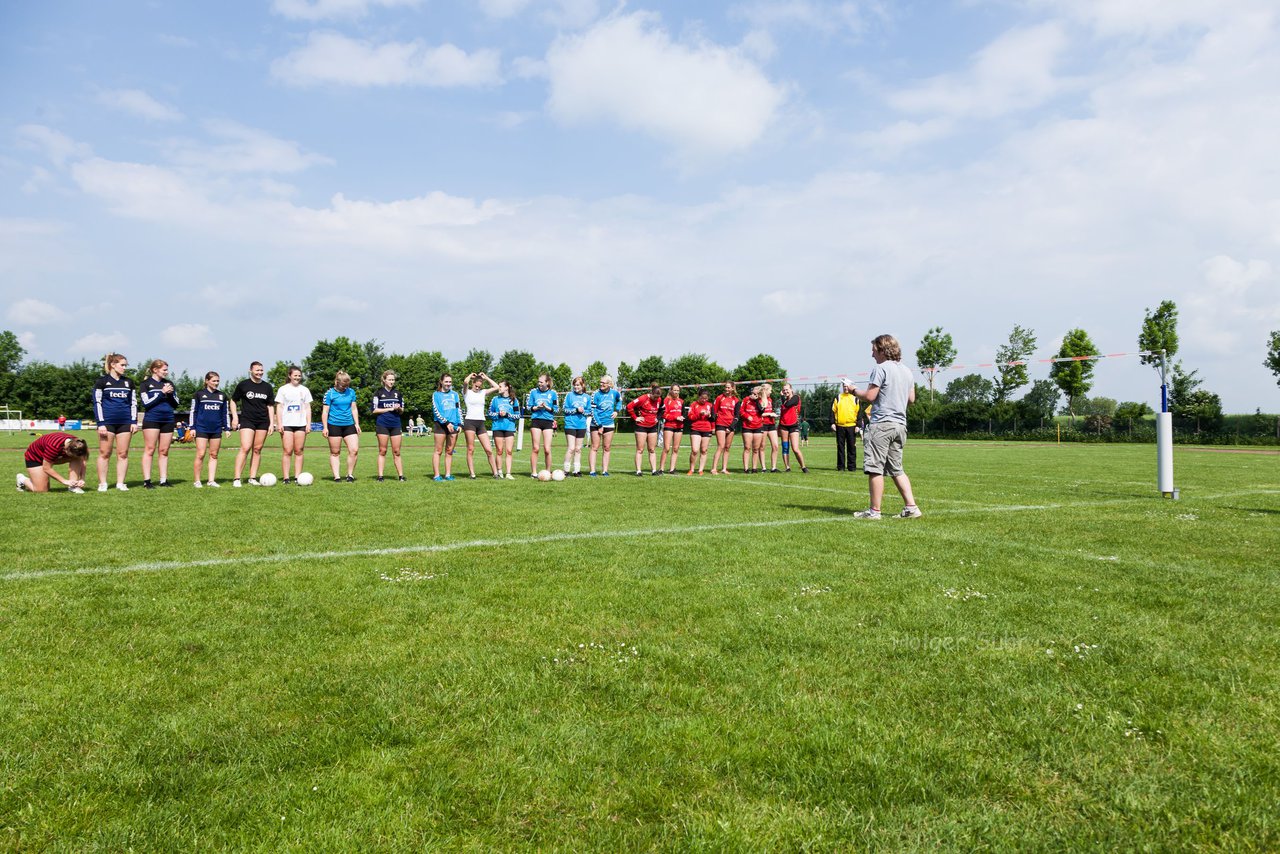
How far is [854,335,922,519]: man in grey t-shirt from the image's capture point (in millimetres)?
8297

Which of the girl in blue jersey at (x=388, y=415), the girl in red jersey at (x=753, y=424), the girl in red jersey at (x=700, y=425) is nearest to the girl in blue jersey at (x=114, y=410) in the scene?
the girl in blue jersey at (x=388, y=415)

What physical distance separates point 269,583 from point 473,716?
2840 millimetres

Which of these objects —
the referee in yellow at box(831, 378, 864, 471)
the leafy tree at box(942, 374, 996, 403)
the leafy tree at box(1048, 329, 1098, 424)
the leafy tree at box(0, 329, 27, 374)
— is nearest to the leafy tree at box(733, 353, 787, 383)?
the leafy tree at box(942, 374, 996, 403)

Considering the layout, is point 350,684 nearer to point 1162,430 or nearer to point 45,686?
point 45,686

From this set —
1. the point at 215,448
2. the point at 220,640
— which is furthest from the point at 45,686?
the point at 215,448

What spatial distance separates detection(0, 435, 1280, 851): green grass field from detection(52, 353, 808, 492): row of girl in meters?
5.47

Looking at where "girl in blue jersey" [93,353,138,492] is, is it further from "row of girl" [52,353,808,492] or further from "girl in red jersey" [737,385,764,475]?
"girl in red jersey" [737,385,764,475]

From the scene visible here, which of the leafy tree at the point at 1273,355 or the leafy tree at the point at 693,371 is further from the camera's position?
the leafy tree at the point at 693,371

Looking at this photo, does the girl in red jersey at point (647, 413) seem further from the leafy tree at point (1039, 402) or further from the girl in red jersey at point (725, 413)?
the leafy tree at point (1039, 402)

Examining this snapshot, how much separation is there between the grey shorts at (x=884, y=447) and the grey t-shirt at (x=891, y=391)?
0.08 meters

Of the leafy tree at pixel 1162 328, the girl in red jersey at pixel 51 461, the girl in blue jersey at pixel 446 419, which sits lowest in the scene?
the girl in red jersey at pixel 51 461

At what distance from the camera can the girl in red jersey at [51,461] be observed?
10.9 metres

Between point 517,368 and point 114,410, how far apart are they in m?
82.0

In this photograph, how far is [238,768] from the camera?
2475 mm
